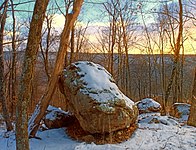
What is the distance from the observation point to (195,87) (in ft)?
25.1

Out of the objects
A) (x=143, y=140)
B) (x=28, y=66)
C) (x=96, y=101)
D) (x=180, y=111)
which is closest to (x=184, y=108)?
(x=180, y=111)

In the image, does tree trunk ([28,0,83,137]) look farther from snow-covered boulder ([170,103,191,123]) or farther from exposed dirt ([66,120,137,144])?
snow-covered boulder ([170,103,191,123])

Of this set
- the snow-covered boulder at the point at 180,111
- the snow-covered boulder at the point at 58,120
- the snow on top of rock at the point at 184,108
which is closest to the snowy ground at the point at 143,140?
the snow-covered boulder at the point at 58,120

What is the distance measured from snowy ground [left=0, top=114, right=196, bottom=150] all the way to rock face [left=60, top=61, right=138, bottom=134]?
1.57ft

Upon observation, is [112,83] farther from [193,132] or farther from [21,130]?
[21,130]

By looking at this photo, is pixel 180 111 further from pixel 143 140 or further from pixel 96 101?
pixel 96 101

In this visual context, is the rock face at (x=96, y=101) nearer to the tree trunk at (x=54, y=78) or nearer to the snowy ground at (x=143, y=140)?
the tree trunk at (x=54, y=78)

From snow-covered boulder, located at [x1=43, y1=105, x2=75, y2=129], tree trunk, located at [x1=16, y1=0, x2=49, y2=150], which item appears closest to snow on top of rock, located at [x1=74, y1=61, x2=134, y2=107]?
snow-covered boulder, located at [x1=43, y1=105, x2=75, y2=129]

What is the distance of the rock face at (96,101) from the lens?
6109 millimetres

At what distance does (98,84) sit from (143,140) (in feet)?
5.95

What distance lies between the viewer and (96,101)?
A: 20.3ft

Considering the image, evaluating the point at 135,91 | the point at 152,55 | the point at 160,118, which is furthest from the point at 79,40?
the point at 160,118

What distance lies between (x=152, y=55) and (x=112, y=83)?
17.0 metres

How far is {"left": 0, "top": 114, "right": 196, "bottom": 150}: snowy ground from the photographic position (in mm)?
5582
